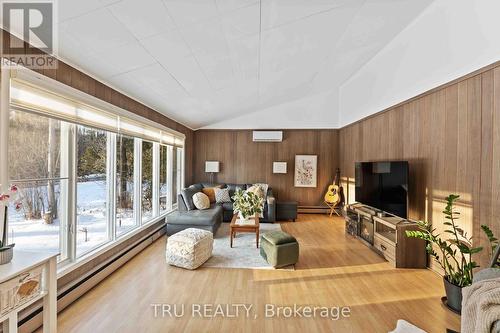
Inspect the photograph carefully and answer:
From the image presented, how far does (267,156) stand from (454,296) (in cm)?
512

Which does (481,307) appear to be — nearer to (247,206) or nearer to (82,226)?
(247,206)

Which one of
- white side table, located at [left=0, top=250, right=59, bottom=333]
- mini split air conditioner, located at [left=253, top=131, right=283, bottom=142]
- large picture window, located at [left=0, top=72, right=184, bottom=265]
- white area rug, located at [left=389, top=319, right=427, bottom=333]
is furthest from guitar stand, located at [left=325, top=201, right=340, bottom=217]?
white side table, located at [left=0, top=250, right=59, bottom=333]

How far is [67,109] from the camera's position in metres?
2.30

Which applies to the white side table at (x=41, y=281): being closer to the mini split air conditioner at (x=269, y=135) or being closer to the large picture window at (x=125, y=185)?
the large picture window at (x=125, y=185)

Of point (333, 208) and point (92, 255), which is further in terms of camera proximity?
point (333, 208)

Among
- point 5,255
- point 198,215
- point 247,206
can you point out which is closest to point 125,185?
point 198,215

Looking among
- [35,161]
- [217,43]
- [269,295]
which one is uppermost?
[217,43]

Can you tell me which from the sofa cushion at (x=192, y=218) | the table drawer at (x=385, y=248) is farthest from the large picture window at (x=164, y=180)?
the table drawer at (x=385, y=248)

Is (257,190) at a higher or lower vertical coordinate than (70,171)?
lower

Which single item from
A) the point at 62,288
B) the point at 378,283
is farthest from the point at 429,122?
the point at 62,288

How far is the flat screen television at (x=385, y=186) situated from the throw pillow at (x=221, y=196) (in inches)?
120

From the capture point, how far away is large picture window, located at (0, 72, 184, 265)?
6.45 feet

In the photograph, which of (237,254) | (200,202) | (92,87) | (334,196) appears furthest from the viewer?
(334,196)

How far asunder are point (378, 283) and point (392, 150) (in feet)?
7.57
